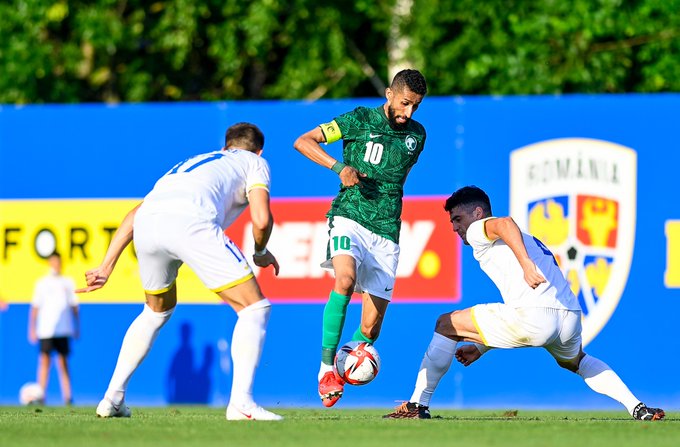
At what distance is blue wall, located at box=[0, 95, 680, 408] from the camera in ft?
45.0

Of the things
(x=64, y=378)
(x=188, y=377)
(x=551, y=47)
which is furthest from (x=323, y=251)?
(x=551, y=47)

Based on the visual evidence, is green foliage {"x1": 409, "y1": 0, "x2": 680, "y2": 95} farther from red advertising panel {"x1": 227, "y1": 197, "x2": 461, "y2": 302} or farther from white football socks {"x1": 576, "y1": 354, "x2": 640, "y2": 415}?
white football socks {"x1": 576, "y1": 354, "x2": 640, "y2": 415}

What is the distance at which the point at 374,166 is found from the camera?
32.4ft

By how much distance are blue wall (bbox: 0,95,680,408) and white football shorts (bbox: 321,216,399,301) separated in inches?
162

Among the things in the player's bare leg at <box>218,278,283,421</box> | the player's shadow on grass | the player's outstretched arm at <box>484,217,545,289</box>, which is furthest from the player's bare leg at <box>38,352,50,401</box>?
the player's outstretched arm at <box>484,217,545,289</box>

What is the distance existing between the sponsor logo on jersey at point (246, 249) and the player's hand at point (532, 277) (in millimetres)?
5432

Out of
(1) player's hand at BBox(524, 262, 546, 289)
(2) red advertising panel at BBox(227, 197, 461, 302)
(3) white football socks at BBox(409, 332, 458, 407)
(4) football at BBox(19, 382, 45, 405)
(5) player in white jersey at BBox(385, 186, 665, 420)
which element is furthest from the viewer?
(4) football at BBox(19, 382, 45, 405)

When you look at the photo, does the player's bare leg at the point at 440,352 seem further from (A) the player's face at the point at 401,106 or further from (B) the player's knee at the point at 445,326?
(A) the player's face at the point at 401,106

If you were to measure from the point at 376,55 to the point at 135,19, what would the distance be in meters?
3.84

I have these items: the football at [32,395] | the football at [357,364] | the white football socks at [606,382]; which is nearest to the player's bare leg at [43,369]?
the football at [32,395]

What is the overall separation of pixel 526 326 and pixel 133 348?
2.68m

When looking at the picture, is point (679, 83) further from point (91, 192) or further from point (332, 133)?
point (332, 133)

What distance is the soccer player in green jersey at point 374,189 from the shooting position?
380 inches

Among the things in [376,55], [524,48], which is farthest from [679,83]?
[376,55]
